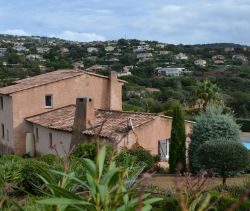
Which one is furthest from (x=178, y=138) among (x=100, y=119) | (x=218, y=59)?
(x=218, y=59)

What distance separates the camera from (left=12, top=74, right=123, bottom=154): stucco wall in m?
29.2

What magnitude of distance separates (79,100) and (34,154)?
7.04 meters

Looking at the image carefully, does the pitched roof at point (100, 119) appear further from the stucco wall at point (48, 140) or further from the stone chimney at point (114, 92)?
the stone chimney at point (114, 92)

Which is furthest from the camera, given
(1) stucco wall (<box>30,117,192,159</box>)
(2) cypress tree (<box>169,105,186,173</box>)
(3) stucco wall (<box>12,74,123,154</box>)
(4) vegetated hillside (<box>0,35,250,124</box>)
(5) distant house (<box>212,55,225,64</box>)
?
(5) distant house (<box>212,55,225,64</box>)

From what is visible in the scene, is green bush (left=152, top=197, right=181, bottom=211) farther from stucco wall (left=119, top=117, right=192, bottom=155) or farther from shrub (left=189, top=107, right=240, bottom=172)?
stucco wall (left=119, top=117, right=192, bottom=155)

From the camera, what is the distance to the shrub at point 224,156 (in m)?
17.7

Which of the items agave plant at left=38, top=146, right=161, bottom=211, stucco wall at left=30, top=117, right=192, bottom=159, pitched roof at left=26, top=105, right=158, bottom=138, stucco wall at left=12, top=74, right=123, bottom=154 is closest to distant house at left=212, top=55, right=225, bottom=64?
stucco wall at left=12, top=74, right=123, bottom=154

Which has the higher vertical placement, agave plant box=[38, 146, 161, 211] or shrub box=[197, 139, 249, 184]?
agave plant box=[38, 146, 161, 211]

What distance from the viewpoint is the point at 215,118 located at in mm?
21281

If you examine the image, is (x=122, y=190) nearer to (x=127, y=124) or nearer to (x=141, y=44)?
(x=127, y=124)

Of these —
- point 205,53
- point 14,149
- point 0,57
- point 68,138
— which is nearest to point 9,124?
point 14,149

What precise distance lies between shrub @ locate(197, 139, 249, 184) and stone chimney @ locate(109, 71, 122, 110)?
13827 mm

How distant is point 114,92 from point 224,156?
14.8 m

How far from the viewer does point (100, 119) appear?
2484cm
